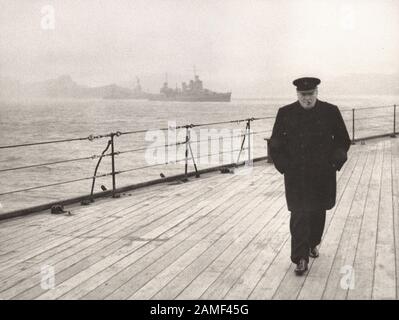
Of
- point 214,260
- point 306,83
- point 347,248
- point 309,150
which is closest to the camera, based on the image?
point 306,83

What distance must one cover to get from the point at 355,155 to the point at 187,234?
6580mm

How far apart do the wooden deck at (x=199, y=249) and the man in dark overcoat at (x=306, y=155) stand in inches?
15.3

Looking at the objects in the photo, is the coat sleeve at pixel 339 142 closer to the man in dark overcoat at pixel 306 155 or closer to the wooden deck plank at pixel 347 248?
the man in dark overcoat at pixel 306 155

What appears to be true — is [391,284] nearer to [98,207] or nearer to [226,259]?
[226,259]

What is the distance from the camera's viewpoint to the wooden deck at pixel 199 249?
12.1 ft

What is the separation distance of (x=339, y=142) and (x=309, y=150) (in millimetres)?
243

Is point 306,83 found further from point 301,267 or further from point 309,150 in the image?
point 301,267

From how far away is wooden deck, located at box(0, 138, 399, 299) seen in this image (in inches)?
145

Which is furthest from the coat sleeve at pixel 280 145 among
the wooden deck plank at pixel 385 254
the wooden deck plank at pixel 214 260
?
the wooden deck plank at pixel 385 254

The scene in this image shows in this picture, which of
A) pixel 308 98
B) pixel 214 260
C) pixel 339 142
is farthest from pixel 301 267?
pixel 308 98

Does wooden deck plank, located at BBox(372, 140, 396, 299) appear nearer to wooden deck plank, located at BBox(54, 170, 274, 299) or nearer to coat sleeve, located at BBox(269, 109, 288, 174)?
coat sleeve, located at BBox(269, 109, 288, 174)

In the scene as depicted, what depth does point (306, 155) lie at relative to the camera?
390 centimetres

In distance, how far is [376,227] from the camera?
5273 mm
